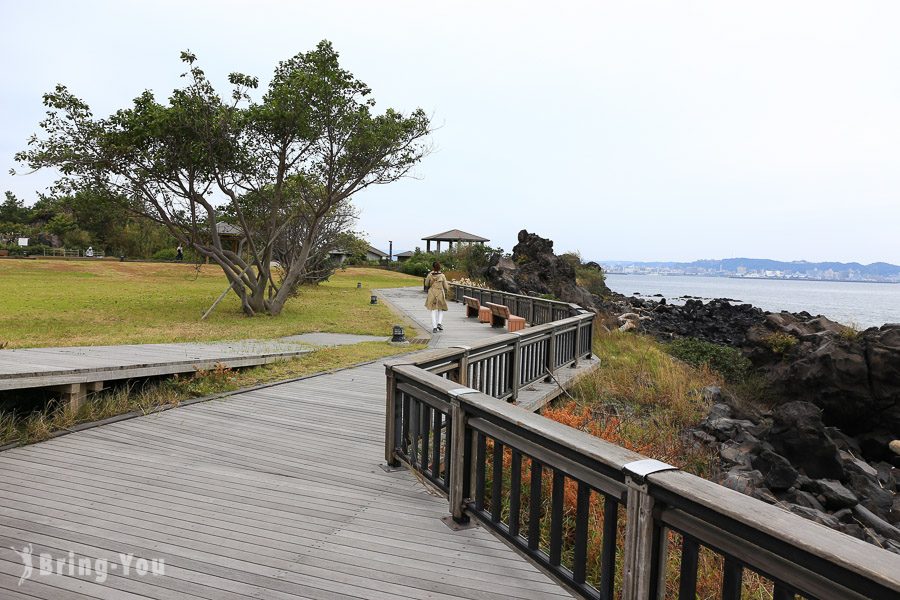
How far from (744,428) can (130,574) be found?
9.46 metres

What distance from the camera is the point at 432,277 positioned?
1516 centimetres

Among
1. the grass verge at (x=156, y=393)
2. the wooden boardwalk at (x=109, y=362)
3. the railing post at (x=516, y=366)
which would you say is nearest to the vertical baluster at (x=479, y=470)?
the railing post at (x=516, y=366)

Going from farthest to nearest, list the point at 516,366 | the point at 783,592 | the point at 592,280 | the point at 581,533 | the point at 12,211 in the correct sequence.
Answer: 1. the point at 12,211
2. the point at 592,280
3. the point at 516,366
4. the point at 581,533
5. the point at 783,592

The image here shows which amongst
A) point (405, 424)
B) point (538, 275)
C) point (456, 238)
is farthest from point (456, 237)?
point (405, 424)

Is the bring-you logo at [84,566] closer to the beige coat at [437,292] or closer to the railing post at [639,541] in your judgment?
the railing post at [639,541]

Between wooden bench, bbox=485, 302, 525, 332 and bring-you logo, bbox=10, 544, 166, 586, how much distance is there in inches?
475

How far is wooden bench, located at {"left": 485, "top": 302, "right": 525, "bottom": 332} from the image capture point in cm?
1502

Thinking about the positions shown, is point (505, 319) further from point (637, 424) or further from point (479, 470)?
point (479, 470)

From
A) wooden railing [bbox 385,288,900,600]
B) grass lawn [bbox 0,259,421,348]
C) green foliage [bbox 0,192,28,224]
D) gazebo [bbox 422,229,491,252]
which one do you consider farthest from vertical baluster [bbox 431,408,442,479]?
green foliage [bbox 0,192,28,224]

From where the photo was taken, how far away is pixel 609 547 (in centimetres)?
263

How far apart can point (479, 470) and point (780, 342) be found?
14.5 metres

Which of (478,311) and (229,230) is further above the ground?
(229,230)

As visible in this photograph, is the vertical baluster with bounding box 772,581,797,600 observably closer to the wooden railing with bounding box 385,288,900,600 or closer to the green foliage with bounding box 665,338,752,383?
the wooden railing with bounding box 385,288,900,600

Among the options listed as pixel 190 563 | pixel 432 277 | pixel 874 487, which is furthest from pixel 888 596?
pixel 432 277
